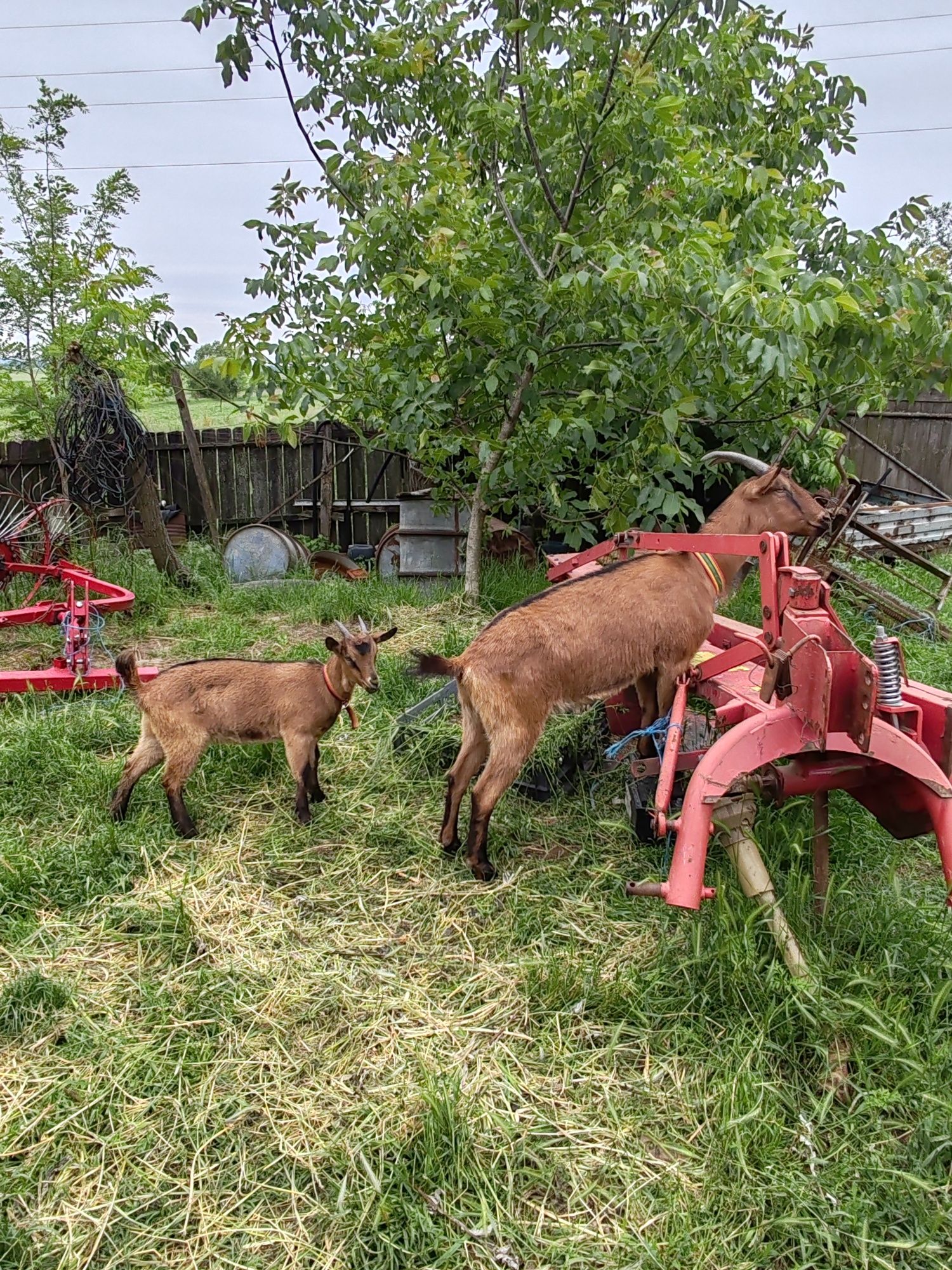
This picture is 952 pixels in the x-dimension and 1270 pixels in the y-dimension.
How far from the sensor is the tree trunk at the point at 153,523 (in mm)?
7461

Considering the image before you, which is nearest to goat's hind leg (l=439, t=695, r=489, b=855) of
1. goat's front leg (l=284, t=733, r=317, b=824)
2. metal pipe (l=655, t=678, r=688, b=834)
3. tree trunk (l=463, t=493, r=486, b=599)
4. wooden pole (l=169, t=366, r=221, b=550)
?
goat's front leg (l=284, t=733, r=317, b=824)

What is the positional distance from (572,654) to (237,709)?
162cm

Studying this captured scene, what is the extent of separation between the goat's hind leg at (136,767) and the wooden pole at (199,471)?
19.5 feet

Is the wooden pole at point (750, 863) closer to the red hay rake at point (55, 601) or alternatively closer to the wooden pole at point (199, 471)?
the red hay rake at point (55, 601)

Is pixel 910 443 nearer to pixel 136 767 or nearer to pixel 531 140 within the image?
pixel 531 140

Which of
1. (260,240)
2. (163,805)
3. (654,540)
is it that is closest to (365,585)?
(260,240)

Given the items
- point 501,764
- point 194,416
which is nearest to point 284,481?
point 501,764

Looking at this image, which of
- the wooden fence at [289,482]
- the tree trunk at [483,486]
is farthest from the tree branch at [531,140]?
the wooden fence at [289,482]

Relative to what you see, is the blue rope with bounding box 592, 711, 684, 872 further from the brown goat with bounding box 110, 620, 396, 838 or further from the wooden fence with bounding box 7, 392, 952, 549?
the wooden fence with bounding box 7, 392, 952, 549

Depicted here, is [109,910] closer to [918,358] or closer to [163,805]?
[163,805]

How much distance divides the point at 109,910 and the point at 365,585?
15.2 ft

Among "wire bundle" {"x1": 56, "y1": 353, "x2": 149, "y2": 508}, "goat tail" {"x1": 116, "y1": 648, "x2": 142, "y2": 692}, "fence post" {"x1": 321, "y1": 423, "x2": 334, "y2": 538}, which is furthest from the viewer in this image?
"fence post" {"x1": 321, "y1": 423, "x2": 334, "y2": 538}

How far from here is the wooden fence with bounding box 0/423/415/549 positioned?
10297 millimetres

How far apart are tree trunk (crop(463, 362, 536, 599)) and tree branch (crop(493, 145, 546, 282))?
2.03 ft
